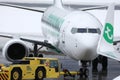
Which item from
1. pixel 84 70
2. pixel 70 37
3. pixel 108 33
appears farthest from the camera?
pixel 70 37

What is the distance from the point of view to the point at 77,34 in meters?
23.7

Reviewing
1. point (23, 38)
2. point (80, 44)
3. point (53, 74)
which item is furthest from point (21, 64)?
point (23, 38)

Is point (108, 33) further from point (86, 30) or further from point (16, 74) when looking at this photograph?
point (16, 74)

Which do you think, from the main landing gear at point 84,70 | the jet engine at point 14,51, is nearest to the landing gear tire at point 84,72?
the main landing gear at point 84,70

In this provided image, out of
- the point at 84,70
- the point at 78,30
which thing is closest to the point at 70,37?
the point at 78,30

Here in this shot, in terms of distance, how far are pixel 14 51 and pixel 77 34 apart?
19.0ft

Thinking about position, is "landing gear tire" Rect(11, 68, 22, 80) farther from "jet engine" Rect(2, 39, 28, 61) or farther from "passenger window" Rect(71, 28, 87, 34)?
"jet engine" Rect(2, 39, 28, 61)

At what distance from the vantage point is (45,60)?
25453mm

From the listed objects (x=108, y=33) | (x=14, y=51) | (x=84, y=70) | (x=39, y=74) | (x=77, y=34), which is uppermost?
(x=77, y=34)

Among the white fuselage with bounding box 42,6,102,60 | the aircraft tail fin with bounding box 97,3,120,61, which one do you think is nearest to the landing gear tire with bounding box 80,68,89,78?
the white fuselage with bounding box 42,6,102,60

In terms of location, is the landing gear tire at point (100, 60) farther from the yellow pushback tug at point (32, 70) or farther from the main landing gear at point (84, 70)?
the main landing gear at point (84, 70)

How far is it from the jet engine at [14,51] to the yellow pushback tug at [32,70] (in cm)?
271

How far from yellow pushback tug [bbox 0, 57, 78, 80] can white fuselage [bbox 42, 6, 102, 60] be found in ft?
3.55

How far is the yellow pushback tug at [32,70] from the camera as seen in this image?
22.9 meters
